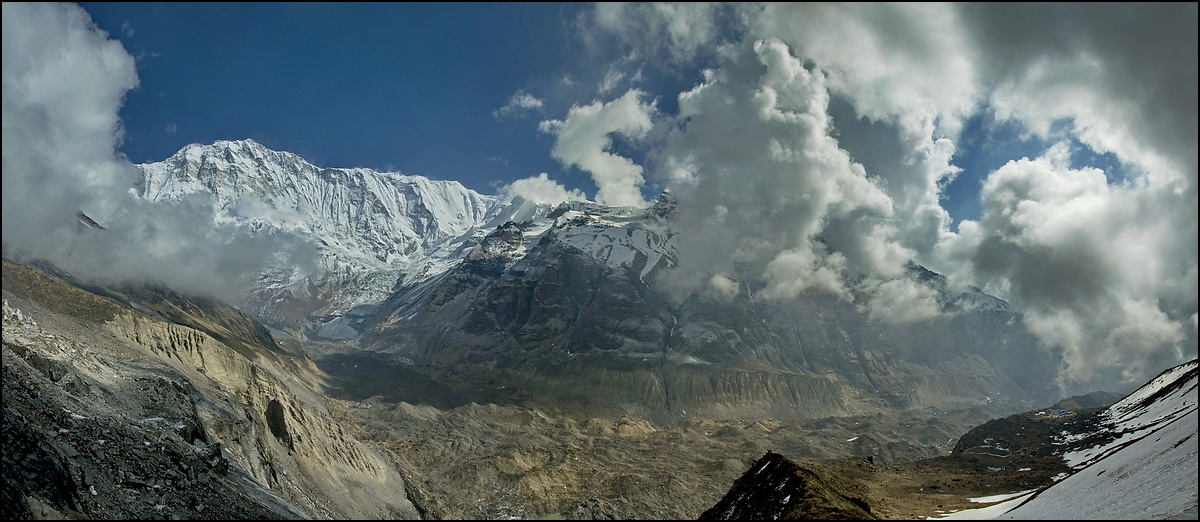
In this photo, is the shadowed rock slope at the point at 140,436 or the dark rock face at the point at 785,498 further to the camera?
the shadowed rock slope at the point at 140,436

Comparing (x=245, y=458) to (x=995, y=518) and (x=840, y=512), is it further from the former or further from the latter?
(x=995, y=518)

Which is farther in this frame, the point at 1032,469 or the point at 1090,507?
the point at 1032,469

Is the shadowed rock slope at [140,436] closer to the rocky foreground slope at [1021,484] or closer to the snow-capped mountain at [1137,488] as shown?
the rocky foreground slope at [1021,484]

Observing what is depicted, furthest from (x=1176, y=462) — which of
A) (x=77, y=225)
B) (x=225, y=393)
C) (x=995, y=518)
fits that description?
(x=77, y=225)

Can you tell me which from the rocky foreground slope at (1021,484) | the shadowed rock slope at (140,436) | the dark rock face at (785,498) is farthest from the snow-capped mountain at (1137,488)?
the shadowed rock slope at (140,436)

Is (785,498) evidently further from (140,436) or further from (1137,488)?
(140,436)

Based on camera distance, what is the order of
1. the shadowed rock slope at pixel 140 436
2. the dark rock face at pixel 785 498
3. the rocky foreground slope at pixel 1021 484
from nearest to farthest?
the rocky foreground slope at pixel 1021 484 → the dark rock face at pixel 785 498 → the shadowed rock slope at pixel 140 436

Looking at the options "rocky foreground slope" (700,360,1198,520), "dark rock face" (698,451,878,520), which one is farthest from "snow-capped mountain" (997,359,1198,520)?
"dark rock face" (698,451,878,520)

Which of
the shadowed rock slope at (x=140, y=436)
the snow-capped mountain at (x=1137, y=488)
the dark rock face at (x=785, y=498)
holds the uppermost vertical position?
the shadowed rock slope at (x=140, y=436)
